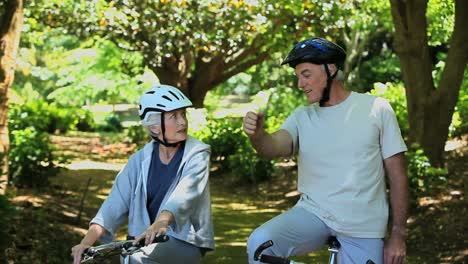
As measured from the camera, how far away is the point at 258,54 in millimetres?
24703

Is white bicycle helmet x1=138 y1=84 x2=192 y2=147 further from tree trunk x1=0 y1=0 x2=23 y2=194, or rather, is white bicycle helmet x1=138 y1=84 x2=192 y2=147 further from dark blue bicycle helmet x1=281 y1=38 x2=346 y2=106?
tree trunk x1=0 y1=0 x2=23 y2=194

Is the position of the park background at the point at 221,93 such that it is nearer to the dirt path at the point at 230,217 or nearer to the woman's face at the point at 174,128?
the dirt path at the point at 230,217

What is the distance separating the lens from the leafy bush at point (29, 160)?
1352 cm

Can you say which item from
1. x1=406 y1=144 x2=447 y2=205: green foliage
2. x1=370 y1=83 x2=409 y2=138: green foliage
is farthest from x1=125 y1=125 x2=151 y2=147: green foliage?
x1=406 y1=144 x2=447 y2=205: green foliage

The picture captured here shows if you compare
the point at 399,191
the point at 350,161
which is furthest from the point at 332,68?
the point at 399,191

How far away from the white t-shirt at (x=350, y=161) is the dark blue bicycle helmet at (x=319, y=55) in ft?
0.51

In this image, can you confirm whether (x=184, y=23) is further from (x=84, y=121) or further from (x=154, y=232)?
(x=84, y=121)

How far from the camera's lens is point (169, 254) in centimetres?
432

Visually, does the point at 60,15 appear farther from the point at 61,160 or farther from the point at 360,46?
the point at 360,46

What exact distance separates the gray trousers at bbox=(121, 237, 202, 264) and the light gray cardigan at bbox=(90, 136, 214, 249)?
0.14 feet

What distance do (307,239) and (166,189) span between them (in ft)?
2.80

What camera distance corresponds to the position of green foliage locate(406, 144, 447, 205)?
37.8ft

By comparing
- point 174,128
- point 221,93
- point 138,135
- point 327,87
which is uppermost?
point 327,87

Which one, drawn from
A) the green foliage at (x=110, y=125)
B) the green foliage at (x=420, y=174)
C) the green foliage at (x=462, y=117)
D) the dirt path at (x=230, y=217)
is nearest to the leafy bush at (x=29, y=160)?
the dirt path at (x=230, y=217)
